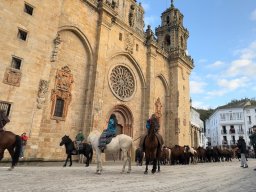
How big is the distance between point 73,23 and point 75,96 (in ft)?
20.5

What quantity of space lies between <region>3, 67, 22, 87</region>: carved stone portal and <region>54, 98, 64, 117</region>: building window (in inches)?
157

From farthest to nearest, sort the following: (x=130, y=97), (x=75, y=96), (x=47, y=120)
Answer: (x=130, y=97)
(x=75, y=96)
(x=47, y=120)

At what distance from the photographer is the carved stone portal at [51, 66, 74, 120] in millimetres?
14875

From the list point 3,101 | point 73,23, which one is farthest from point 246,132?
point 3,101

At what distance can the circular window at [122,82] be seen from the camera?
20375mm

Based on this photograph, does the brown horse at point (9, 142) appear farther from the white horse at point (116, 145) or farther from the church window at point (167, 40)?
the church window at point (167, 40)

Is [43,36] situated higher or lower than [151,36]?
lower

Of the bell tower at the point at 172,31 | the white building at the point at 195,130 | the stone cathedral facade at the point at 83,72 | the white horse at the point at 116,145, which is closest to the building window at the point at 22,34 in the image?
the stone cathedral facade at the point at 83,72

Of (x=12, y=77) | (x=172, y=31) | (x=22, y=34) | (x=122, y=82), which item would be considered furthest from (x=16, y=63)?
(x=172, y=31)

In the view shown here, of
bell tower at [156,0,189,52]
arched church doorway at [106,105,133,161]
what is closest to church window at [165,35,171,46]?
bell tower at [156,0,189,52]

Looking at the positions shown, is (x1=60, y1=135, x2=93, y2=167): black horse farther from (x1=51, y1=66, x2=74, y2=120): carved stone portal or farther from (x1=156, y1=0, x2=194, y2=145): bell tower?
(x1=156, y1=0, x2=194, y2=145): bell tower

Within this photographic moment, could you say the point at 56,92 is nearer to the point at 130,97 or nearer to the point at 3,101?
the point at 3,101

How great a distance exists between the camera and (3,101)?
423 inches

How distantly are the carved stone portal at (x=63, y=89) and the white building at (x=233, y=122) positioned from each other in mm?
48841
